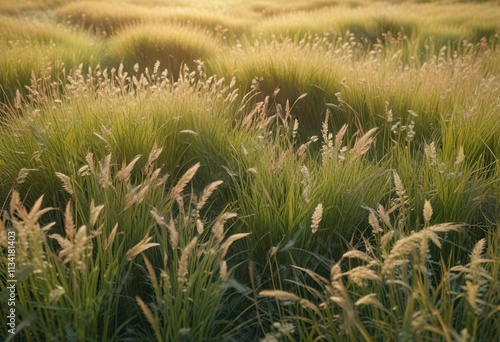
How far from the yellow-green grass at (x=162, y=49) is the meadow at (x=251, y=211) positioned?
1220 mm

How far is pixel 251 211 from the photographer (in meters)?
2.26

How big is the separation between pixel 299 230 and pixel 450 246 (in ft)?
2.42

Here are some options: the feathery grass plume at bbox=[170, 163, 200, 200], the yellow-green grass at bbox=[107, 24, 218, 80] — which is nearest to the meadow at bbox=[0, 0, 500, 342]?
the feathery grass plume at bbox=[170, 163, 200, 200]

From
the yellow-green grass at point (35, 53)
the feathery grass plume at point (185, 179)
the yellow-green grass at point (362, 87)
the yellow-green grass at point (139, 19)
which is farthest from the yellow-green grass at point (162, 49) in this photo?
the feathery grass plume at point (185, 179)

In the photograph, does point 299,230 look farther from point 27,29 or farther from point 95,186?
point 27,29

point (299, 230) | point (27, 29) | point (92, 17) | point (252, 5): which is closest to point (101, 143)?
point (299, 230)

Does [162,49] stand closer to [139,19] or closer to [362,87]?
[362,87]

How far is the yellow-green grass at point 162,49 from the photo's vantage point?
621cm

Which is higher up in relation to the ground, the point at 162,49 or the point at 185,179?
the point at 185,179

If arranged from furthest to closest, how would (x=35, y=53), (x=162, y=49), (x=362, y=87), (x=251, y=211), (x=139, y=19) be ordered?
(x=139, y=19), (x=162, y=49), (x=35, y=53), (x=362, y=87), (x=251, y=211)

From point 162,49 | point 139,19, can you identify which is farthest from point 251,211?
point 139,19

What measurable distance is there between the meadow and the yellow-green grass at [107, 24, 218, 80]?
4.00 feet

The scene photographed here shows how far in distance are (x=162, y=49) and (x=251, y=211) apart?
4.64 m

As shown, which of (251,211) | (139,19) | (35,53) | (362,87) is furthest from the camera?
(139,19)
